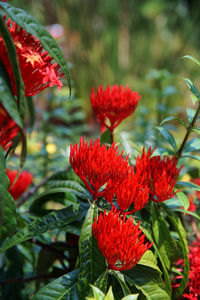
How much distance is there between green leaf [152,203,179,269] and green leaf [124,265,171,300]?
5 centimetres

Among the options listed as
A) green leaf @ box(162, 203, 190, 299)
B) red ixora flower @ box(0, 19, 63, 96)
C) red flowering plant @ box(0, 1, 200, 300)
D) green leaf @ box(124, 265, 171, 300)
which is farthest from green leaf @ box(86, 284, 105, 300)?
red ixora flower @ box(0, 19, 63, 96)

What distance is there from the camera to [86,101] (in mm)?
3965

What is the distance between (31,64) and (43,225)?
0.29 metres

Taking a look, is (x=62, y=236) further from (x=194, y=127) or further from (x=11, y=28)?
(x=11, y=28)

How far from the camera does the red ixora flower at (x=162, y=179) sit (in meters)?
0.59

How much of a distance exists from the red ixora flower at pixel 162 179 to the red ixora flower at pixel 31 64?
0.78 feet

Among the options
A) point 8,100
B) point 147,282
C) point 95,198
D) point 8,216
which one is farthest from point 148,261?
point 8,100

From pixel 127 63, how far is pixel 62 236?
139 inches

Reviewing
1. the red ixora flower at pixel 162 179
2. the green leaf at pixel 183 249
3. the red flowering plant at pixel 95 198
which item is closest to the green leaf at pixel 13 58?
the red flowering plant at pixel 95 198

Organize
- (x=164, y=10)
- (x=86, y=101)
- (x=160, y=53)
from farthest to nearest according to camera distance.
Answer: (x=164, y=10), (x=160, y=53), (x=86, y=101)

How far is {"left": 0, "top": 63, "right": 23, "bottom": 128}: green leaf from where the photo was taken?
43 centimetres

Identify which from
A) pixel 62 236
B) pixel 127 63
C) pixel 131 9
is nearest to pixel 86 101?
pixel 127 63

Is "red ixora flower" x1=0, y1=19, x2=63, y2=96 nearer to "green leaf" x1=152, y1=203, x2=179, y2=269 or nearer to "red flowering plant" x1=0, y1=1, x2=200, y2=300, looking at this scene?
"red flowering plant" x1=0, y1=1, x2=200, y2=300

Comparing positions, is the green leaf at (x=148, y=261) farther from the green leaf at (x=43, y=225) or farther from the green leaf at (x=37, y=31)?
the green leaf at (x=37, y=31)
